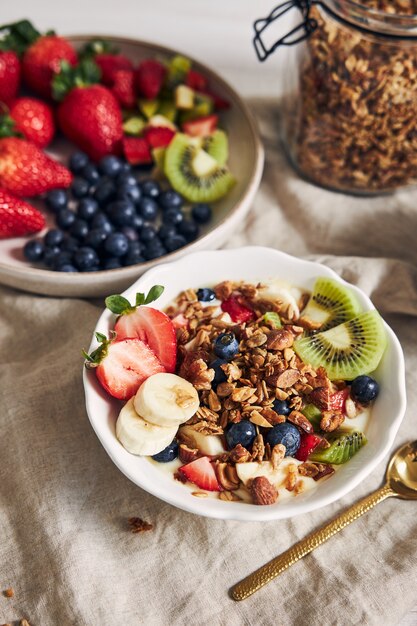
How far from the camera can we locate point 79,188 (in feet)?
5.90

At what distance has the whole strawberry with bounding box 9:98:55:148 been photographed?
1.84 metres

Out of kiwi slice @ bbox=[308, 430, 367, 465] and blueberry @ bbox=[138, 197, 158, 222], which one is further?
blueberry @ bbox=[138, 197, 158, 222]

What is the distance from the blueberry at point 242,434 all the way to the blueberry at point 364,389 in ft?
0.74

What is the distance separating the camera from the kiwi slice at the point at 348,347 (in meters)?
1.33

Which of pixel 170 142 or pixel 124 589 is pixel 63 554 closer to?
pixel 124 589

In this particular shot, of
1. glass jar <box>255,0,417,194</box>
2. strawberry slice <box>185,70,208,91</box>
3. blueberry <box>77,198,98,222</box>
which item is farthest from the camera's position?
strawberry slice <box>185,70,208,91</box>

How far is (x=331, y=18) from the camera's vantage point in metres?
1.57

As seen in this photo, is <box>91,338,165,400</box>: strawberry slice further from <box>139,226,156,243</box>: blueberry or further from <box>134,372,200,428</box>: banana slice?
<box>139,226,156,243</box>: blueberry

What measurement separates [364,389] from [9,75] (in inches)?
50.1

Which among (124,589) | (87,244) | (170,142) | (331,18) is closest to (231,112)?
(170,142)

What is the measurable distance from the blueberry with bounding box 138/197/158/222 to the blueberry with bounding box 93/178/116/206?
78 mm

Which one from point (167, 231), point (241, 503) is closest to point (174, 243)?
point (167, 231)

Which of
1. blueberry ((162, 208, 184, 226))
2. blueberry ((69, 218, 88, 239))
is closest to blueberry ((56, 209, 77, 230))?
blueberry ((69, 218, 88, 239))

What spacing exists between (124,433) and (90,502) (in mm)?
223
